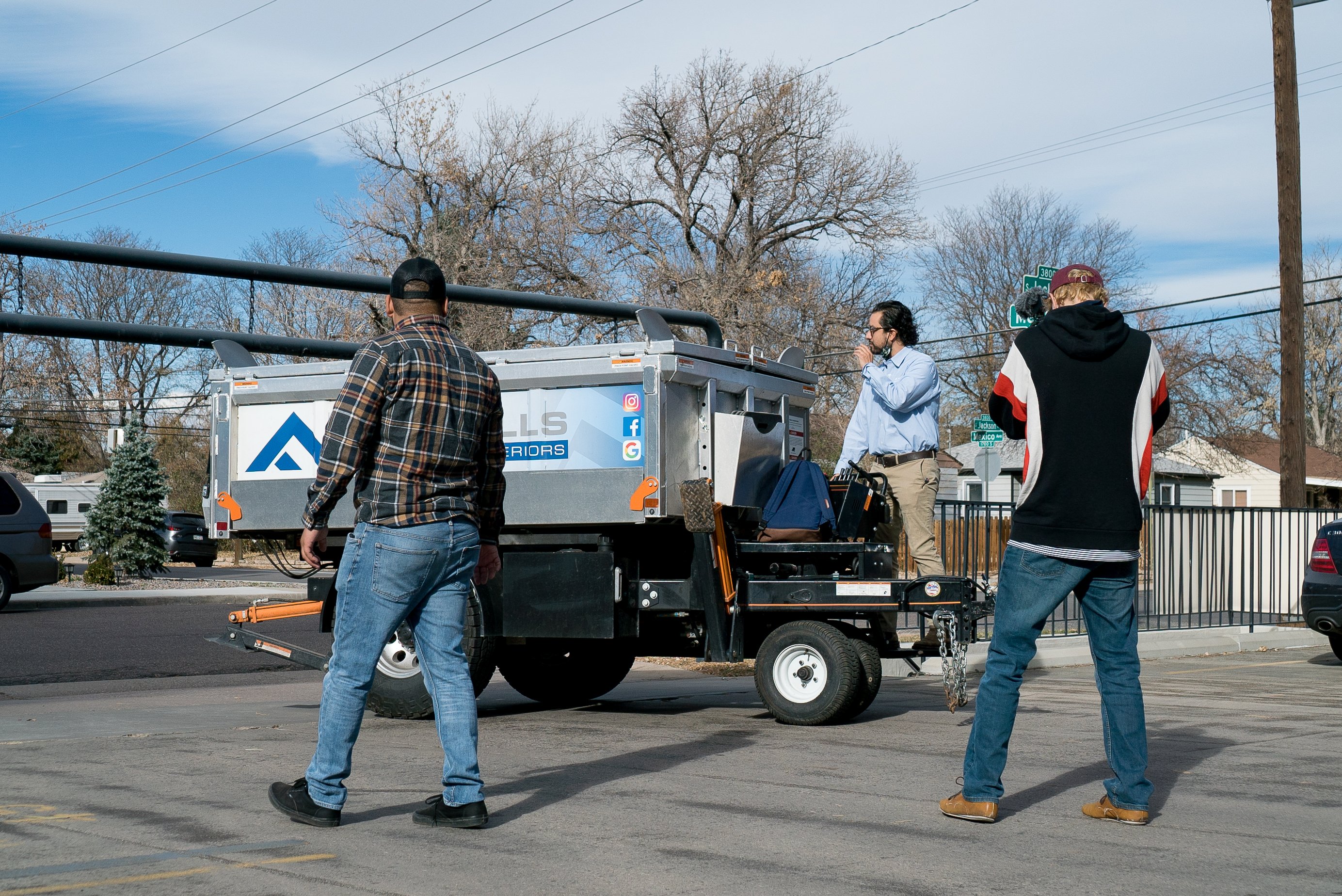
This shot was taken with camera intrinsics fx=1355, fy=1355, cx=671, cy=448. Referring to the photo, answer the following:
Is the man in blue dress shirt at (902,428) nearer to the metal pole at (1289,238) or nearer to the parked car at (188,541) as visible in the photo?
the metal pole at (1289,238)

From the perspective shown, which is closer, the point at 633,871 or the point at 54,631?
the point at 633,871

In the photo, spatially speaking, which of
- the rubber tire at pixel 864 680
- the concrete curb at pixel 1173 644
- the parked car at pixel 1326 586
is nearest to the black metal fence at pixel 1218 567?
the concrete curb at pixel 1173 644

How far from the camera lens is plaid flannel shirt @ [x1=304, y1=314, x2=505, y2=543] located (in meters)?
4.92

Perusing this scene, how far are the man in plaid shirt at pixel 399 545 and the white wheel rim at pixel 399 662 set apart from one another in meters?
3.36

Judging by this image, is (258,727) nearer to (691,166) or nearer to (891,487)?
(891,487)

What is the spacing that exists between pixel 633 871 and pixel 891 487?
4.40m

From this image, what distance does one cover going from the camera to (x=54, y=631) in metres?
17.4

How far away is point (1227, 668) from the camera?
1312 centimetres

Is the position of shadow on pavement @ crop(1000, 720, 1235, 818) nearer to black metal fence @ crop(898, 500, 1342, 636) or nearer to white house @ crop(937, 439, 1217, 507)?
black metal fence @ crop(898, 500, 1342, 636)

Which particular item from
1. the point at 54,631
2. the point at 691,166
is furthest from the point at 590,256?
the point at 54,631

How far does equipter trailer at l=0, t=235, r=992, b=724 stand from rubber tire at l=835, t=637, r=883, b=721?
12 millimetres

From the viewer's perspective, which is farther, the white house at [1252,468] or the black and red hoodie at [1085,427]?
the white house at [1252,468]

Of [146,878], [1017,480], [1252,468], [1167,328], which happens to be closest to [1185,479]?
[1252,468]

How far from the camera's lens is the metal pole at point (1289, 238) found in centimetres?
1822
